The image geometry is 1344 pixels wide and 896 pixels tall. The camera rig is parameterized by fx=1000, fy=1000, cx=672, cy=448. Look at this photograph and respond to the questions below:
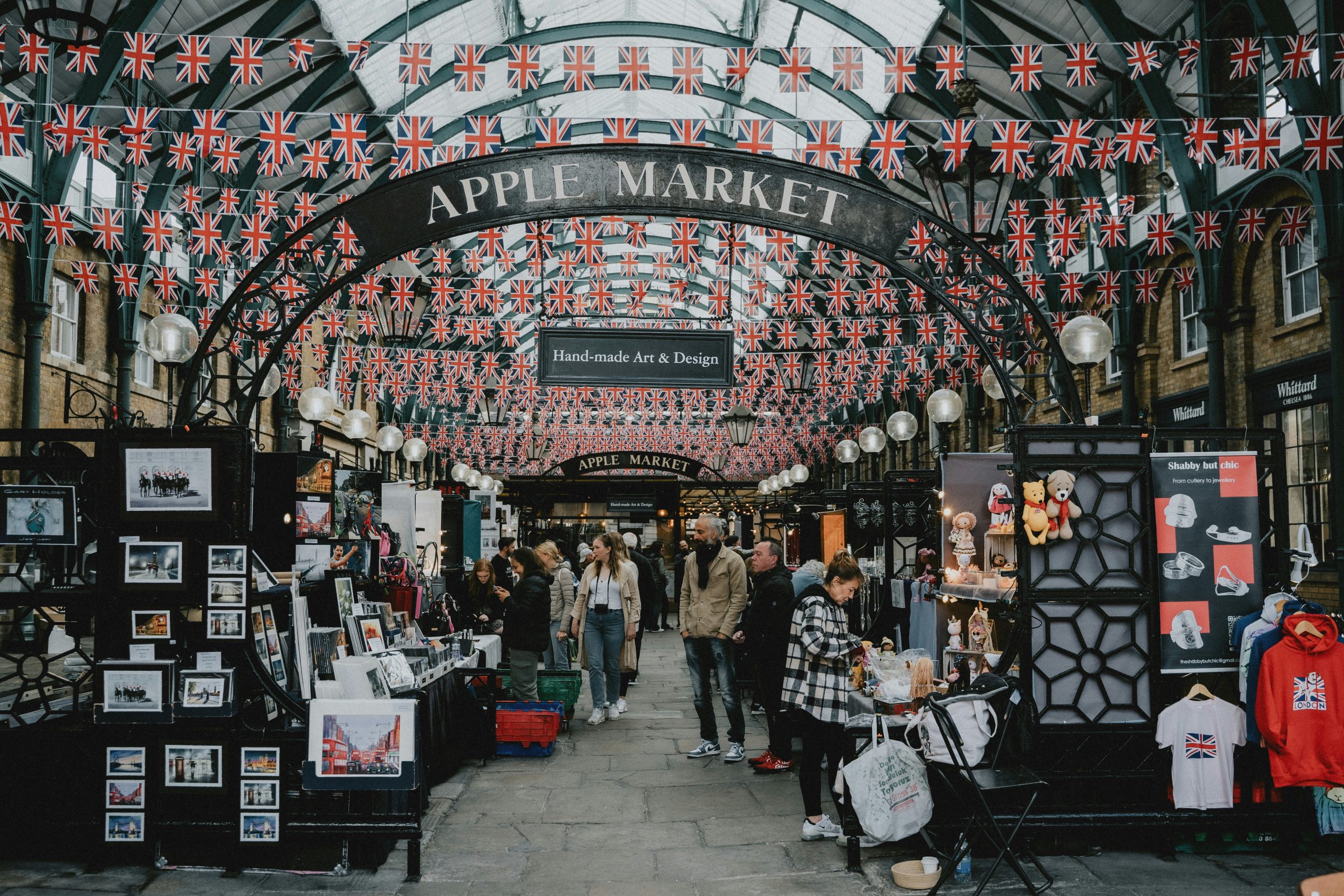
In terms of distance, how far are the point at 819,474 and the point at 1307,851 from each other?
32592 millimetres

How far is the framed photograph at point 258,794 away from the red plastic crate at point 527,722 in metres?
2.83

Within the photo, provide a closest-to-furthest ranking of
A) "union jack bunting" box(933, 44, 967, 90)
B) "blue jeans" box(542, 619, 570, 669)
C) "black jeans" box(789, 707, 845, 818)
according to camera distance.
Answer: "black jeans" box(789, 707, 845, 818) < "union jack bunting" box(933, 44, 967, 90) < "blue jeans" box(542, 619, 570, 669)

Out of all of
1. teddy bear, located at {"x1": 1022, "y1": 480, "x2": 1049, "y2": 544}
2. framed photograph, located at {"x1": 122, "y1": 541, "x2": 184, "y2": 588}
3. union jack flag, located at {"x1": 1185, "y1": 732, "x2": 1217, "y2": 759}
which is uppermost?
teddy bear, located at {"x1": 1022, "y1": 480, "x2": 1049, "y2": 544}

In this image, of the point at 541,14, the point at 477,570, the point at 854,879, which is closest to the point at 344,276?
the point at 854,879

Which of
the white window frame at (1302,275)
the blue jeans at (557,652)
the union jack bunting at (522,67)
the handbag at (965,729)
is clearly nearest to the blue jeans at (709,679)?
the blue jeans at (557,652)

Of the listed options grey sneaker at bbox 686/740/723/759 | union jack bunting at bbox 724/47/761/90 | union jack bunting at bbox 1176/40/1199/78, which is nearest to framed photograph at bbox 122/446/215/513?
grey sneaker at bbox 686/740/723/759

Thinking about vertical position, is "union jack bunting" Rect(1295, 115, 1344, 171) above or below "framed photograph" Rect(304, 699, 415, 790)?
above

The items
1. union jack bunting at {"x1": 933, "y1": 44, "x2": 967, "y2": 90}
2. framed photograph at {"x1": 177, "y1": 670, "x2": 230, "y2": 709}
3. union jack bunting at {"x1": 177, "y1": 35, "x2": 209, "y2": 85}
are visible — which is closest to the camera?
framed photograph at {"x1": 177, "y1": 670, "x2": 230, "y2": 709}

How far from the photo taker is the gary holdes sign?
675cm

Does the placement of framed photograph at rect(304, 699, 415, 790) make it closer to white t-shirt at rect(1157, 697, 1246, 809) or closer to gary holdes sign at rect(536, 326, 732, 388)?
gary holdes sign at rect(536, 326, 732, 388)

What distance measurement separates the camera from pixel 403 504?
11.6 meters

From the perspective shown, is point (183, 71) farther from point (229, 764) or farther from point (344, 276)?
point (229, 764)

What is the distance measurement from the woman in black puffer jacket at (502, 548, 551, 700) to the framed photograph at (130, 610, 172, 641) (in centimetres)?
351

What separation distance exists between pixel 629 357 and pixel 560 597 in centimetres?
385
